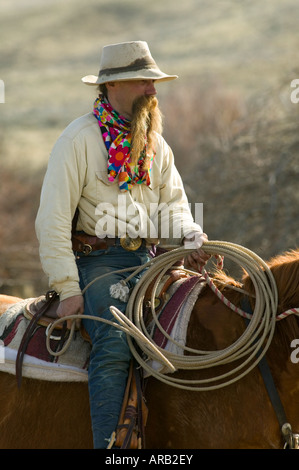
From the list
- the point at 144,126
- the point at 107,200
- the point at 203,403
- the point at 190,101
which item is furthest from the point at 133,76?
the point at 190,101

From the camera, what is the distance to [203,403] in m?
3.47

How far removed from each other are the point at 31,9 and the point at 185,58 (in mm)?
23435

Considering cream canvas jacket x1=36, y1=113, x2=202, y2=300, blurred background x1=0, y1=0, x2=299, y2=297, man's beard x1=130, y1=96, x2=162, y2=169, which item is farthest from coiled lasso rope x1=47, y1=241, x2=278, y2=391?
blurred background x1=0, y1=0, x2=299, y2=297

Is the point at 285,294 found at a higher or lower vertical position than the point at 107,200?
lower

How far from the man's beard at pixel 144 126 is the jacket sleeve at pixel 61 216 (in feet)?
1.01

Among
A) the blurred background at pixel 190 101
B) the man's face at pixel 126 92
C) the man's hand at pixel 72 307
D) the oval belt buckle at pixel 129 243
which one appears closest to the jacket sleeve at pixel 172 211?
the oval belt buckle at pixel 129 243

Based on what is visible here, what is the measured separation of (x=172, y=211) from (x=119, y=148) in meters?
0.55

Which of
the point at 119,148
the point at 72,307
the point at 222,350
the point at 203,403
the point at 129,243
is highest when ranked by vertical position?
the point at 119,148

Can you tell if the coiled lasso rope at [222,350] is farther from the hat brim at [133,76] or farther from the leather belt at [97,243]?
the hat brim at [133,76]

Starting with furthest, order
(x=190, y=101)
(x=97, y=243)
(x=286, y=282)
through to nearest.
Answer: (x=190, y=101), (x=97, y=243), (x=286, y=282)

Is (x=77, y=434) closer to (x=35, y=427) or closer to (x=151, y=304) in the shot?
(x=35, y=427)

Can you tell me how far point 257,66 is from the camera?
3684 centimetres

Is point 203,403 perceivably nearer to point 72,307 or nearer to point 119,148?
point 72,307

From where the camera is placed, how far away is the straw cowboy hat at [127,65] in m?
3.90
